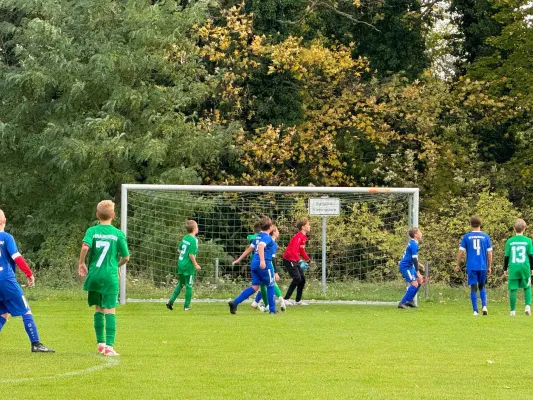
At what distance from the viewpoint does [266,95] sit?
1447 inches

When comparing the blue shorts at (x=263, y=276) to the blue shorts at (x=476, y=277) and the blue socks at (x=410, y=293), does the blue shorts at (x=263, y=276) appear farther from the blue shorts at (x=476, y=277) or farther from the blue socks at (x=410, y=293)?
the blue socks at (x=410, y=293)

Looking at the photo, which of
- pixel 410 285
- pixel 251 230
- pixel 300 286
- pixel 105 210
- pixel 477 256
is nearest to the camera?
pixel 105 210

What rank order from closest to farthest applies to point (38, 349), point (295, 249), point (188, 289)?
point (38, 349), point (188, 289), point (295, 249)

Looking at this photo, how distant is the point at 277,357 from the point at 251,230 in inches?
561

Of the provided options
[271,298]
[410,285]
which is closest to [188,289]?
[271,298]

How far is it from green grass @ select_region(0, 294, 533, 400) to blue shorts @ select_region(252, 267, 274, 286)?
701 mm

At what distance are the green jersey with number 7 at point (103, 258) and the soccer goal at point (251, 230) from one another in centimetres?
1257

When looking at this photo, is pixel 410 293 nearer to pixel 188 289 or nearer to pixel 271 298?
pixel 271 298

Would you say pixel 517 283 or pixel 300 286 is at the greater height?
pixel 517 283

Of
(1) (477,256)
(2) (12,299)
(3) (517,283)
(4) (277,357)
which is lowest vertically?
(4) (277,357)

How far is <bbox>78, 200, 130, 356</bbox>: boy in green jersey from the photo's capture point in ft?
40.7

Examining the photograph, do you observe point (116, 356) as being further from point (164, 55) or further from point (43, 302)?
point (164, 55)

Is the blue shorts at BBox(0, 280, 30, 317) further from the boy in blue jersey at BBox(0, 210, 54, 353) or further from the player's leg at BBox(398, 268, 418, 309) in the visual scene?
the player's leg at BBox(398, 268, 418, 309)

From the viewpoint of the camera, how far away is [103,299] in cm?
1244
